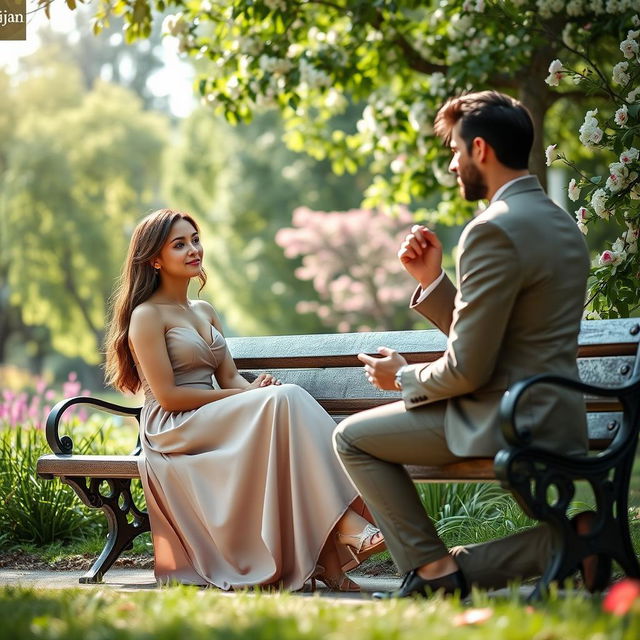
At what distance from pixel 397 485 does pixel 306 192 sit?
23695 mm

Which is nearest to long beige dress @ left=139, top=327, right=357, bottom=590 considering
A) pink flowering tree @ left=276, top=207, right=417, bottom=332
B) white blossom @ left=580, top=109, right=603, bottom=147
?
white blossom @ left=580, top=109, right=603, bottom=147

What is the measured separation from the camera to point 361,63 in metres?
8.49

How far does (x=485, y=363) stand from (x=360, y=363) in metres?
1.63

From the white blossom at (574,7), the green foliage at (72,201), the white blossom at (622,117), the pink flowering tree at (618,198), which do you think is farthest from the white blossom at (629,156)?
the green foliage at (72,201)

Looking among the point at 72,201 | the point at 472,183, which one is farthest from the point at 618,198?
the point at 72,201

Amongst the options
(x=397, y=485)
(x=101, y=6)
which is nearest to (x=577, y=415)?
(x=397, y=485)

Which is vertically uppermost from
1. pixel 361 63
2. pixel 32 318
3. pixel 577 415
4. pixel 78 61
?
pixel 78 61

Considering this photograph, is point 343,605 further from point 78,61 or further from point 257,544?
point 78,61

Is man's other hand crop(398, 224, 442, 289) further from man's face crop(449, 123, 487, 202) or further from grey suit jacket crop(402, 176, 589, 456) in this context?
grey suit jacket crop(402, 176, 589, 456)

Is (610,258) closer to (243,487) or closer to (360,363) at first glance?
(360,363)

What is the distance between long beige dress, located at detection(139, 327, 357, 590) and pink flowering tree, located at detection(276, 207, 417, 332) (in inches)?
717

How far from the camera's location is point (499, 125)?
368cm

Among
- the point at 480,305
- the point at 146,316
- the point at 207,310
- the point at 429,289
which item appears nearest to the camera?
the point at 480,305

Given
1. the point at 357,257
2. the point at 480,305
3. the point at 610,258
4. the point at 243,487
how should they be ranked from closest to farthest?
the point at 480,305, the point at 243,487, the point at 610,258, the point at 357,257
